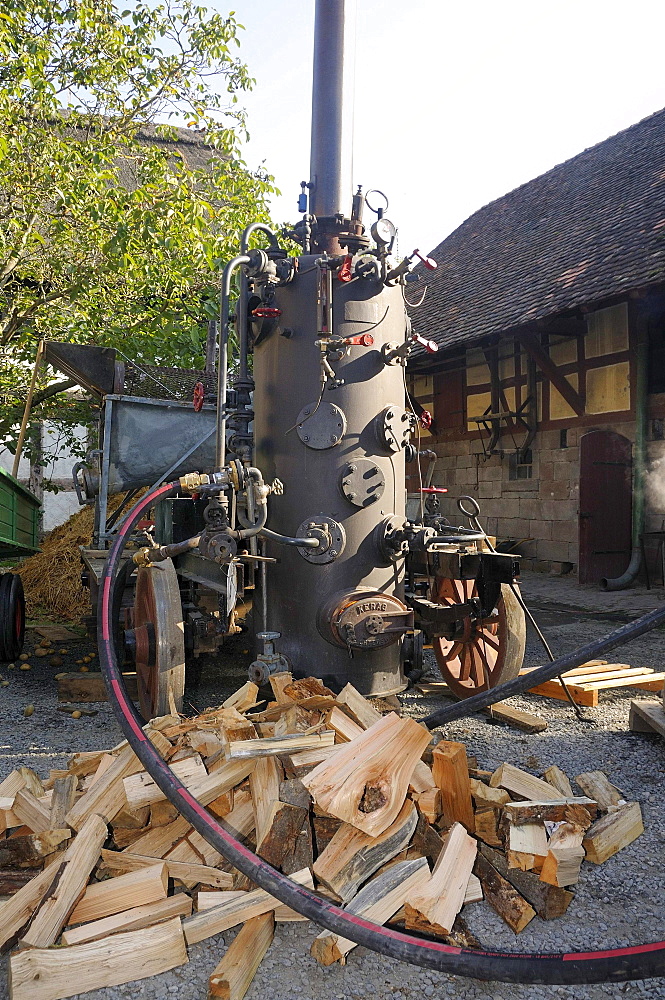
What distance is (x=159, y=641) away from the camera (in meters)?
3.62

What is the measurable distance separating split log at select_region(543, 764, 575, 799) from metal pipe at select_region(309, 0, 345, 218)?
10.1 feet

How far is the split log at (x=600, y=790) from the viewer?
9.68 feet

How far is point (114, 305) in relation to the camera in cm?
983

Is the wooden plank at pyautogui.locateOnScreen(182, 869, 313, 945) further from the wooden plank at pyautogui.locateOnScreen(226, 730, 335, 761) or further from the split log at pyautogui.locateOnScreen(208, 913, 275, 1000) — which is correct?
the wooden plank at pyautogui.locateOnScreen(226, 730, 335, 761)

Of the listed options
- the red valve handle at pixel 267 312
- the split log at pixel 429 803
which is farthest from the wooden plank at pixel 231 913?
the red valve handle at pixel 267 312

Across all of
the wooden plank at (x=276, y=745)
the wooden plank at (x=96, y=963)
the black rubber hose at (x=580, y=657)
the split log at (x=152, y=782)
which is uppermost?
the black rubber hose at (x=580, y=657)

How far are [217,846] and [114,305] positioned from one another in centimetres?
877

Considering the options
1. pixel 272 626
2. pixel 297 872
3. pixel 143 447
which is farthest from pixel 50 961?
Result: pixel 143 447

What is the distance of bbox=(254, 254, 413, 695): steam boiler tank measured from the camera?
3721 mm

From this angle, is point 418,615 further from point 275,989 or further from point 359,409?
point 275,989

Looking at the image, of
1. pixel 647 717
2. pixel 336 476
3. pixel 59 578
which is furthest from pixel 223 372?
pixel 59 578

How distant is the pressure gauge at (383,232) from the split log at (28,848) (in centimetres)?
303

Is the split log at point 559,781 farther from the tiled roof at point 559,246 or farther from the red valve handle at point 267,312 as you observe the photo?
the tiled roof at point 559,246

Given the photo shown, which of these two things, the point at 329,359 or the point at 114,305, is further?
the point at 114,305
